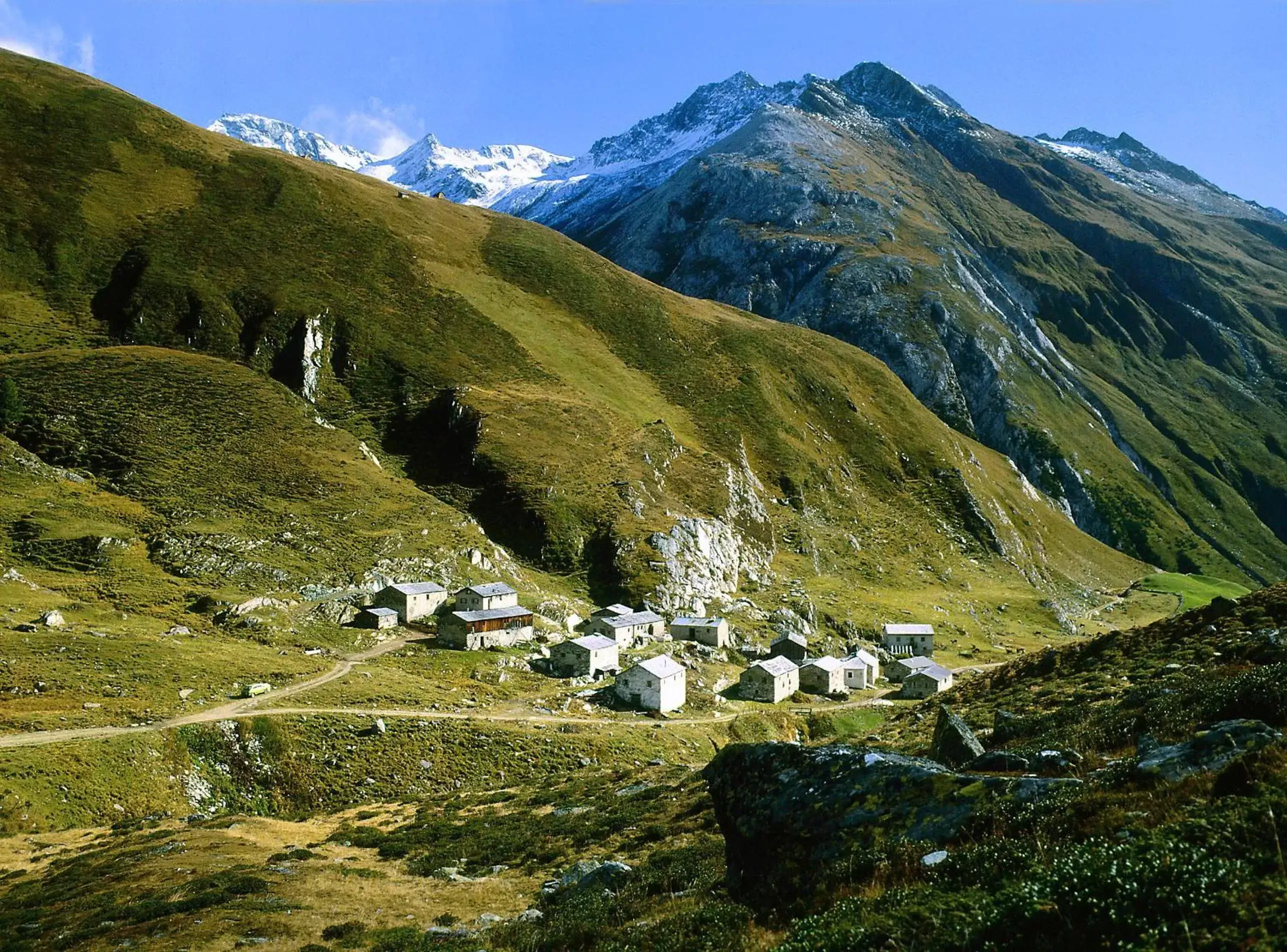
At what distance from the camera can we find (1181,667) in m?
28.6

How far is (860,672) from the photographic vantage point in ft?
292

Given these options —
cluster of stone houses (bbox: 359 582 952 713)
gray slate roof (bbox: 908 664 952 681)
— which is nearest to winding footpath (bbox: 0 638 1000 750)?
cluster of stone houses (bbox: 359 582 952 713)

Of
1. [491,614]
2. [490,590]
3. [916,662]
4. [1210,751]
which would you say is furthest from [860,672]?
[1210,751]

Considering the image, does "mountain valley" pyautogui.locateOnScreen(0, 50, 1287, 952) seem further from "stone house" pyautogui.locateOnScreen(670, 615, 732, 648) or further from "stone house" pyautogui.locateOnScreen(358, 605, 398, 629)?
"stone house" pyautogui.locateOnScreen(670, 615, 732, 648)

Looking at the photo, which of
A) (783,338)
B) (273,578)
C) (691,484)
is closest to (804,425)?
(783,338)

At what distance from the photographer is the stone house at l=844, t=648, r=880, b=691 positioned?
88625mm

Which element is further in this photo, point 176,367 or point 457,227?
point 457,227

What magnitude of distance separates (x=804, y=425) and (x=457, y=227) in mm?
100984

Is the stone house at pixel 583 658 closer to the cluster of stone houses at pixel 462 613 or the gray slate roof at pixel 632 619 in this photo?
the cluster of stone houses at pixel 462 613

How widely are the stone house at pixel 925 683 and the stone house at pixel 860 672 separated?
5828 mm

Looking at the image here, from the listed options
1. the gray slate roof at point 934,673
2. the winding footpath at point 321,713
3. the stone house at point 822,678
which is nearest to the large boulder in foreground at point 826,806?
the winding footpath at point 321,713

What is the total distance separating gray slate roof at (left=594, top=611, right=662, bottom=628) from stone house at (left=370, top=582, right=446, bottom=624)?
20161mm

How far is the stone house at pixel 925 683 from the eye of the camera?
81438 mm

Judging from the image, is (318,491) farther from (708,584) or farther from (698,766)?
(698,766)
